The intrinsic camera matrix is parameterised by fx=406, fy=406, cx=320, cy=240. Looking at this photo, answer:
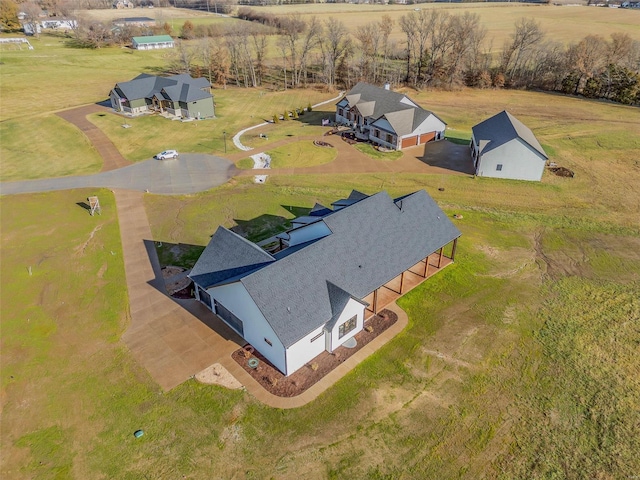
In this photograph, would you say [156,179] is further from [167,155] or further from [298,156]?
[298,156]

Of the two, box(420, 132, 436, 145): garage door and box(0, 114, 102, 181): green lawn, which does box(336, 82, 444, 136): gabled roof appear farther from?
box(0, 114, 102, 181): green lawn

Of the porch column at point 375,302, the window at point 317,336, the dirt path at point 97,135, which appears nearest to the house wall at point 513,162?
the porch column at point 375,302

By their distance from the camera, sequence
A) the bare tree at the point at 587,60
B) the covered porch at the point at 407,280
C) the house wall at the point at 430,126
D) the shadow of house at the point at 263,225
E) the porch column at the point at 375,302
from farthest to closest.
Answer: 1. the bare tree at the point at 587,60
2. the house wall at the point at 430,126
3. the shadow of house at the point at 263,225
4. the covered porch at the point at 407,280
5. the porch column at the point at 375,302

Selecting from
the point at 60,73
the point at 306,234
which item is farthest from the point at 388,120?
the point at 60,73

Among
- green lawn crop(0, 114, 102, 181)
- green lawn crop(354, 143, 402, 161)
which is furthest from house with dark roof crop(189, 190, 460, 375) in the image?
green lawn crop(0, 114, 102, 181)

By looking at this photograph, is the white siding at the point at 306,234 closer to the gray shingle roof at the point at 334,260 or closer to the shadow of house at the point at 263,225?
the gray shingle roof at the point at 334,260

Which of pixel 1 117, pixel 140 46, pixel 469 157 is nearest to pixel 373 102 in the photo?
pixel 469 157
